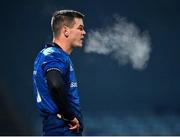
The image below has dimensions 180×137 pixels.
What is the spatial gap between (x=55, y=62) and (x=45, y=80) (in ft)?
0.35

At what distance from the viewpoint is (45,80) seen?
194cm

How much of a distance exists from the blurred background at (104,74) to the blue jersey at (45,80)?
2.37 metres

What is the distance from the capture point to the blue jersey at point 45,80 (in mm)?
1924

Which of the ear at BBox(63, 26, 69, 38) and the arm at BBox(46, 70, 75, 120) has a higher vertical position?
the ear at BBox(63, 26, 69, 38)

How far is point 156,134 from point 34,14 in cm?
181

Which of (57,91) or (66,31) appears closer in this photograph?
(57,91)

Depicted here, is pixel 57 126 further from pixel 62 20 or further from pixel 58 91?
pixel 62 20

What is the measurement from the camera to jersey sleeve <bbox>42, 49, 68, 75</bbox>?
1889 millimetres

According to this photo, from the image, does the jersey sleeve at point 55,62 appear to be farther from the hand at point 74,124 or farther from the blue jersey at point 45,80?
the hand at point 74,124

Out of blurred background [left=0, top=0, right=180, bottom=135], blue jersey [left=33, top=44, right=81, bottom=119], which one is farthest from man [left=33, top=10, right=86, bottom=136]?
blurred background [left=0, top=0, right=180, bottom=135]

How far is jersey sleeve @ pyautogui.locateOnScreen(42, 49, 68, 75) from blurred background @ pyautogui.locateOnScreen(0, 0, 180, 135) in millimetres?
2404

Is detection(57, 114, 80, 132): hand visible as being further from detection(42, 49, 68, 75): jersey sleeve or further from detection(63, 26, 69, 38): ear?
detection(63, 26, 69, 38): ear

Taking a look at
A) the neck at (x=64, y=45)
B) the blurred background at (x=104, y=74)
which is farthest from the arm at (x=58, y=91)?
the blurred background at (x=104, y=74)

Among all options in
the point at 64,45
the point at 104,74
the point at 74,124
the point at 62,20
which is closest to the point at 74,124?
the point at 74,124
